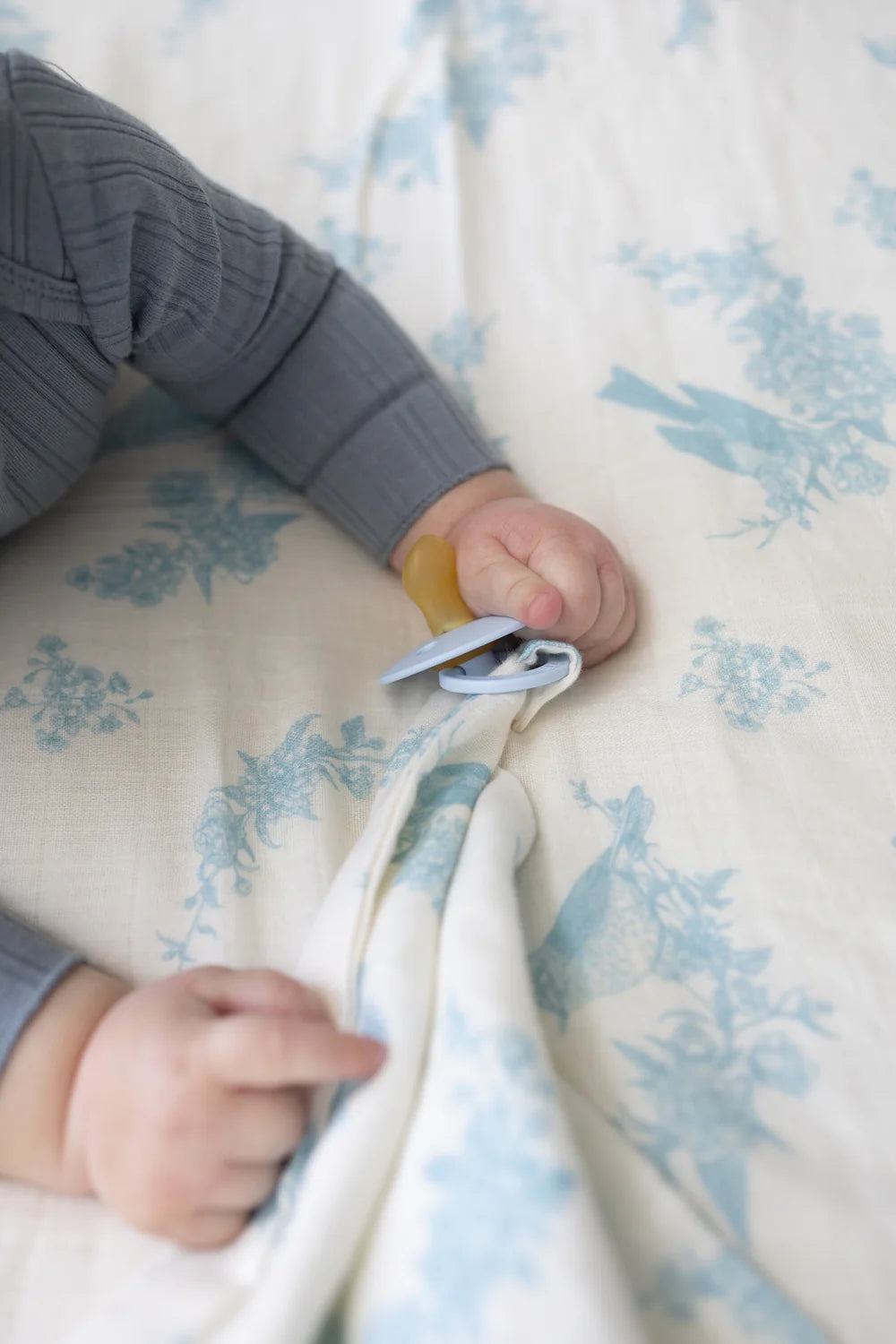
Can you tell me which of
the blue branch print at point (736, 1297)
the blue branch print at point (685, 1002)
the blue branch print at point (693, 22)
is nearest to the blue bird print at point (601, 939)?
the blue branch print at point (685, 1002)

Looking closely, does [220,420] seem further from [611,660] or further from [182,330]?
[611,660]

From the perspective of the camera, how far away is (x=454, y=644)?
579 millimetres

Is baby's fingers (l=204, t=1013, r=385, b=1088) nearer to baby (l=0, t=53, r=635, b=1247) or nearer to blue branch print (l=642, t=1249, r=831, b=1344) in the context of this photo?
baby (l=0, t=53, r=635, b=1247)

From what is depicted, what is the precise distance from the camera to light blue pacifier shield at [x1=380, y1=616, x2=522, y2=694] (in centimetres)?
57

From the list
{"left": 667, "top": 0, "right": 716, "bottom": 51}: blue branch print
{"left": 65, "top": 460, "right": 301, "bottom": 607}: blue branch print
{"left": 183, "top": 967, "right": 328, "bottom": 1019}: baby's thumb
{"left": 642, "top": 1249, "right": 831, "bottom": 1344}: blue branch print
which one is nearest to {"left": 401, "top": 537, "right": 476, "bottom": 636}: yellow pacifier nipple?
{"left": 65, "top": 460, "right": 301, "bottom": 607}: blue branch print

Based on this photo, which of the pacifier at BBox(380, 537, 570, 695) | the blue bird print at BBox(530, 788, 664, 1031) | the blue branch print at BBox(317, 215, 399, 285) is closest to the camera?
the blue bird print at BBox(530, 788, 664, 1031)

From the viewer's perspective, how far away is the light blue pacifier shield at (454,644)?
1.87 feet

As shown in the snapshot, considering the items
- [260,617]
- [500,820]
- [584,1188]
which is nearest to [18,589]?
[260,617]

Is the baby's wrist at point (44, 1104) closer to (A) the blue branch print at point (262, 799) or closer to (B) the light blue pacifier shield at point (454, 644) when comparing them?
(A) the blue branch print at point (262, 799)

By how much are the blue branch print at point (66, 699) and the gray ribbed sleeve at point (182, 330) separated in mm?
89

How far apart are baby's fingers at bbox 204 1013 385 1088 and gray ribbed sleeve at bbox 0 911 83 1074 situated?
0.09 meters

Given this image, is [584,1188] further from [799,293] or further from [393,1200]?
[799,293]

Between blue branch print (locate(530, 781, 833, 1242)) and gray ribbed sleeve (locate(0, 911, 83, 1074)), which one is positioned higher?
blue branch print (locate(530, 781, 833, 1242))

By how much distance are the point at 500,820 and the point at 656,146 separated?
0.57 metres
